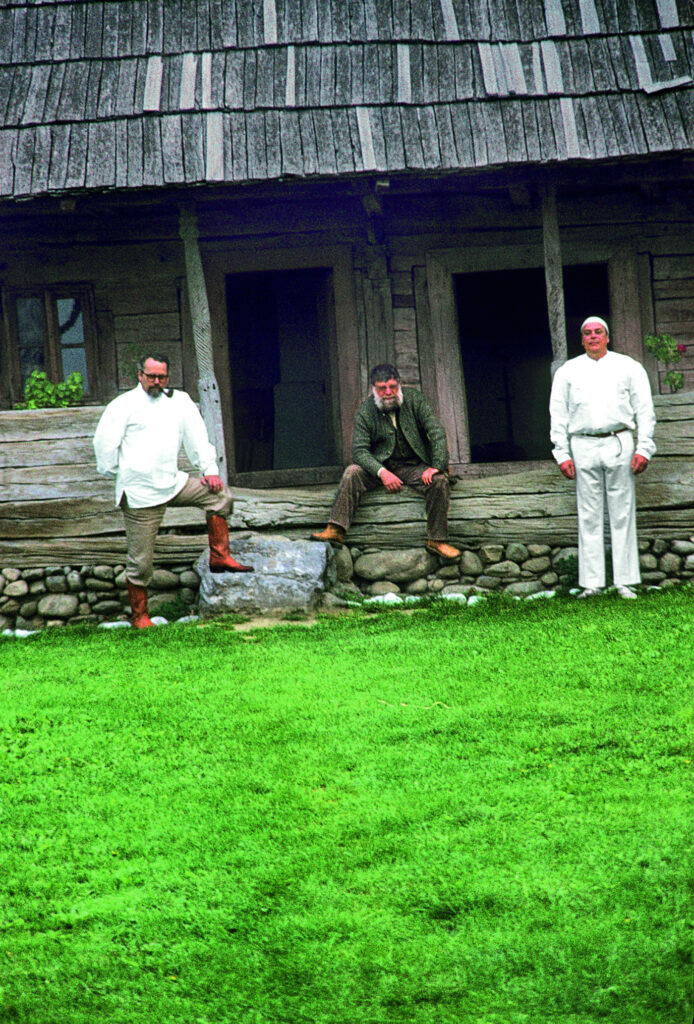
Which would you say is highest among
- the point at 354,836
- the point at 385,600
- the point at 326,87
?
the point at 326,87

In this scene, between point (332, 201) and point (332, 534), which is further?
point (332, 201)

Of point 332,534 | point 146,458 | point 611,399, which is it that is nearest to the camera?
point 146,458

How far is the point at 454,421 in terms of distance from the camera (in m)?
10.1

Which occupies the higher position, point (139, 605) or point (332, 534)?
point (332, 534)

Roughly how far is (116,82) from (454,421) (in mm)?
4088

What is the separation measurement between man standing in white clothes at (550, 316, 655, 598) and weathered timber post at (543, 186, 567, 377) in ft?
2.74

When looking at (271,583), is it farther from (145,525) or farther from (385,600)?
(145,525)

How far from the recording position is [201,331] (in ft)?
28.2

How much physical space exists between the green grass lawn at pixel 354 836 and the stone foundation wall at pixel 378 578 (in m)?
2.01

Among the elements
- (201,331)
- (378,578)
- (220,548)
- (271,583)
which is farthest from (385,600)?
(201,331)

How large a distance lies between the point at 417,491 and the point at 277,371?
214 inches

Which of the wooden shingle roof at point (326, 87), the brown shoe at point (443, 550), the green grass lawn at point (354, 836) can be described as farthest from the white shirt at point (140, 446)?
the brown shoe at point (443, 550)

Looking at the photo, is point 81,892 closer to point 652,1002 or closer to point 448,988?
point 448,988

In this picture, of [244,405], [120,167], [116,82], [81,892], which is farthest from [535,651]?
[244,405]
